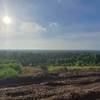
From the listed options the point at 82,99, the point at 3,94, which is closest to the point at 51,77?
the point at 3,94

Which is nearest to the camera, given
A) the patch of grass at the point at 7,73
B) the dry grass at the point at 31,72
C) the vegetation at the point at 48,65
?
the patch of grass at the point at 7,73

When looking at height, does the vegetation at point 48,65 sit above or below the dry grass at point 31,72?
above

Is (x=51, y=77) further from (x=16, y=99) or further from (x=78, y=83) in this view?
(x=16, y=99)

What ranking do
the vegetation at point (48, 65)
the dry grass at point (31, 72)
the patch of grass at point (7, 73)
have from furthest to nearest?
the vegetation at point (48, 65)
the dry grass at point (31, 72)
the patch of grass at point (7, 73)

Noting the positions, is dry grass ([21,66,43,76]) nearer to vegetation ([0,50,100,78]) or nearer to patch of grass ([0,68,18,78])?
vegetation ([0,50,100,78])

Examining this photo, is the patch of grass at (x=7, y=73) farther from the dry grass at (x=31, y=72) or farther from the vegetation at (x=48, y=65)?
the dry grass at (x=31, y=72)

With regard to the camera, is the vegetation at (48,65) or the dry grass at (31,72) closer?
the dry grass at (31,72)

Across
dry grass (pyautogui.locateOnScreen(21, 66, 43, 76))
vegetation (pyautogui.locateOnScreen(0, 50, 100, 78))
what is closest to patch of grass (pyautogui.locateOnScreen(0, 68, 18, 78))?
vegetation (pyautogui.locateOnScreen(0, 50, 100, 78))

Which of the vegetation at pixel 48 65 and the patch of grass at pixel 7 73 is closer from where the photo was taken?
the patch of grass at pixel 7 73

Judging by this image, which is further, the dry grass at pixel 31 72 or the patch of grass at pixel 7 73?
the dry grass at pixel 31 72

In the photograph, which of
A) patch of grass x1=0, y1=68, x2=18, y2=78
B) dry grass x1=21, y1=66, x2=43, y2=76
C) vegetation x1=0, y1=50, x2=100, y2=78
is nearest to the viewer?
patch of grass x1=0, y1=68, x2=18, y2=78

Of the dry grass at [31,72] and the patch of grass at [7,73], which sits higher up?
the patch of grass at [7,73]

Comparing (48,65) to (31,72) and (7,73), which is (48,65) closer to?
(31,72)

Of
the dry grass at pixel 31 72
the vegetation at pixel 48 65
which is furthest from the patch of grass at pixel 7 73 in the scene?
the dry grass at pixel 31 72
